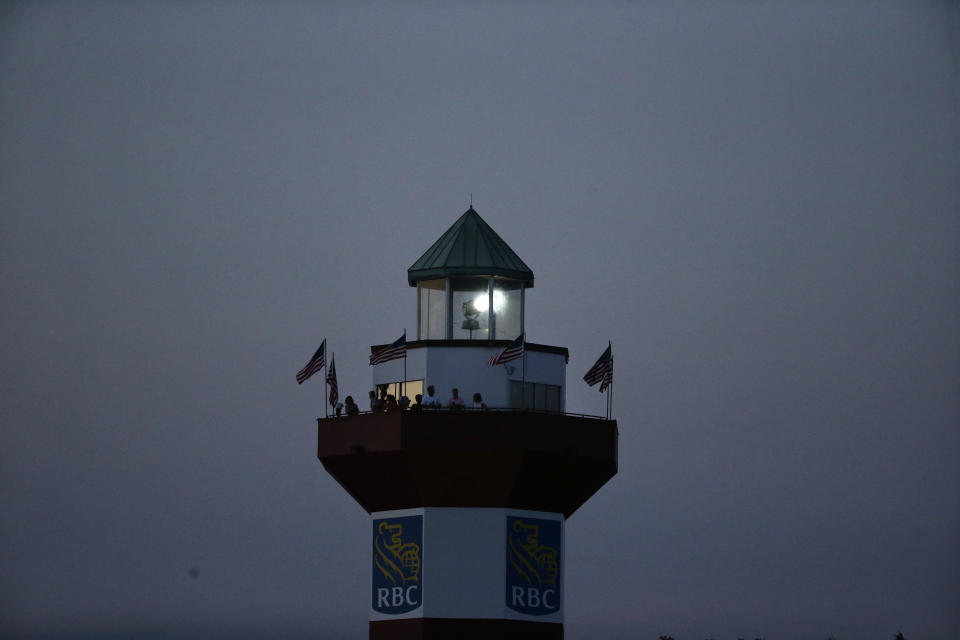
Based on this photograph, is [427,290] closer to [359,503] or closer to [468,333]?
[468,333]

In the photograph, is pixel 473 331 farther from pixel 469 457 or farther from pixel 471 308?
pixel 469 457

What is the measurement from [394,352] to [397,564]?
26.1 feet

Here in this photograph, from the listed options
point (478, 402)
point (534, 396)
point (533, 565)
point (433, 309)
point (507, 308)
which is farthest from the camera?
point (433, 309)

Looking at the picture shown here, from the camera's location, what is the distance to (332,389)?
9362cm

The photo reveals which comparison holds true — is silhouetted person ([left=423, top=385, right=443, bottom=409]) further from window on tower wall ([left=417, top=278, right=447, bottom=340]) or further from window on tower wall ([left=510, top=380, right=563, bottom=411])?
window on tower wall ([left=417, top=278, right=447, bottom=340])

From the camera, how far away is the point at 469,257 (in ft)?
309

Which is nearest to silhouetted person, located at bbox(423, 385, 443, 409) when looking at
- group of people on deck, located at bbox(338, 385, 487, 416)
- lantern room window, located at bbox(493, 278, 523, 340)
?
group of people on deck, located at bbox(338, 385, 487, 416)

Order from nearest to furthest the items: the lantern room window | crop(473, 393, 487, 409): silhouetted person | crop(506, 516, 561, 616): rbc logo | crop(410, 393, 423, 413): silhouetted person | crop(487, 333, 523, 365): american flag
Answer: crop(410, 393, 423, 413): silhouetted person < crop(487, 333, 523, 365): american flag < crop(473, 393, 487, 409): silhouetted person < crop(506, 516, 561, 616): rbc logo < the lantern room window

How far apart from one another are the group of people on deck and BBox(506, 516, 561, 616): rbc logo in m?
4.62

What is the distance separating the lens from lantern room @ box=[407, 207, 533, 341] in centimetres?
9425

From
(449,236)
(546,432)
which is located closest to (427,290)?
(449,236)

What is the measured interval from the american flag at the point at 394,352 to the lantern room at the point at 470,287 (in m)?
2.66

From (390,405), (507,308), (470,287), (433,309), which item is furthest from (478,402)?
(470,287)

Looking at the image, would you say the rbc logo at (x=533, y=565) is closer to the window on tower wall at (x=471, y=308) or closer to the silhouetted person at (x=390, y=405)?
the silhouetted person at (x=390, y=405)
